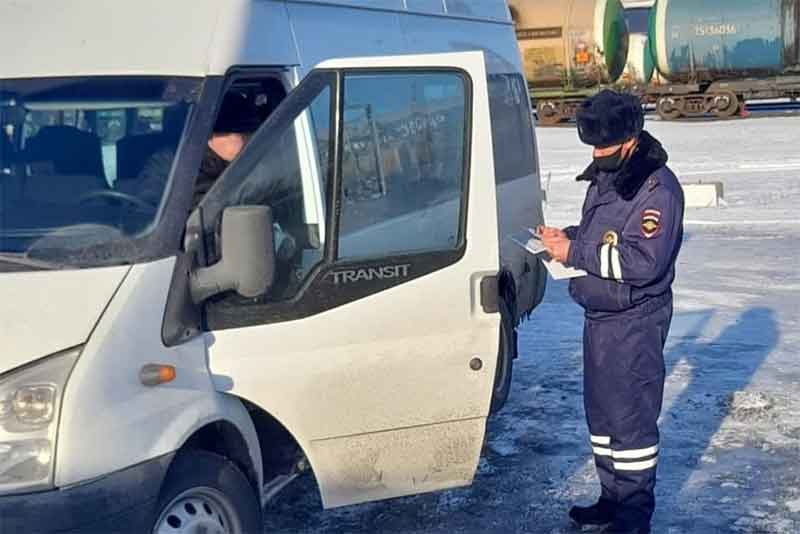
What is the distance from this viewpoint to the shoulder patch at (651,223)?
170 inches

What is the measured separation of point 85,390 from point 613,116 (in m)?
2.26

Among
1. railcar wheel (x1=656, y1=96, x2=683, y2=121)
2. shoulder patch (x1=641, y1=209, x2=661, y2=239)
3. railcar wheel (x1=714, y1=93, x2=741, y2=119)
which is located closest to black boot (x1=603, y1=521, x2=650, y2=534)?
shoulder patch (x1=641, y1=209, x2=661, y2=239)

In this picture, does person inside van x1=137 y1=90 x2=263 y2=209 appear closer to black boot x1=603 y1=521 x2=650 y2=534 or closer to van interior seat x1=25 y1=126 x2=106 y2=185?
van interior seat x1=25 y1=126 x2=106 y2=185

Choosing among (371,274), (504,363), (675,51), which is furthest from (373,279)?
(675,51)

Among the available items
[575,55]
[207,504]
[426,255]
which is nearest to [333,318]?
[426,255]

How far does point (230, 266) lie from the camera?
11.7ft

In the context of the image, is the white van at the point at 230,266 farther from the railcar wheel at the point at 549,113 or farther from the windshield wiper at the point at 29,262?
the railcar wheel at the point at 549,113

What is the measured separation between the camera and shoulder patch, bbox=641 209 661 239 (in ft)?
14.1

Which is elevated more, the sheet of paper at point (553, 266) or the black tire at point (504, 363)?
the sheet of paper at point (553, 266)

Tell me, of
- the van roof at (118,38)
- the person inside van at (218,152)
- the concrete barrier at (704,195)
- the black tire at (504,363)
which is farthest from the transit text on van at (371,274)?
the concrete barrier at (704,195)

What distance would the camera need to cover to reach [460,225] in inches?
171

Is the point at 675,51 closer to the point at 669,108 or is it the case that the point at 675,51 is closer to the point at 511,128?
the point at 669,108

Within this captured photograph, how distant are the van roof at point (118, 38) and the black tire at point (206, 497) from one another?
130cm

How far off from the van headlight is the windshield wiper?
36 cm
